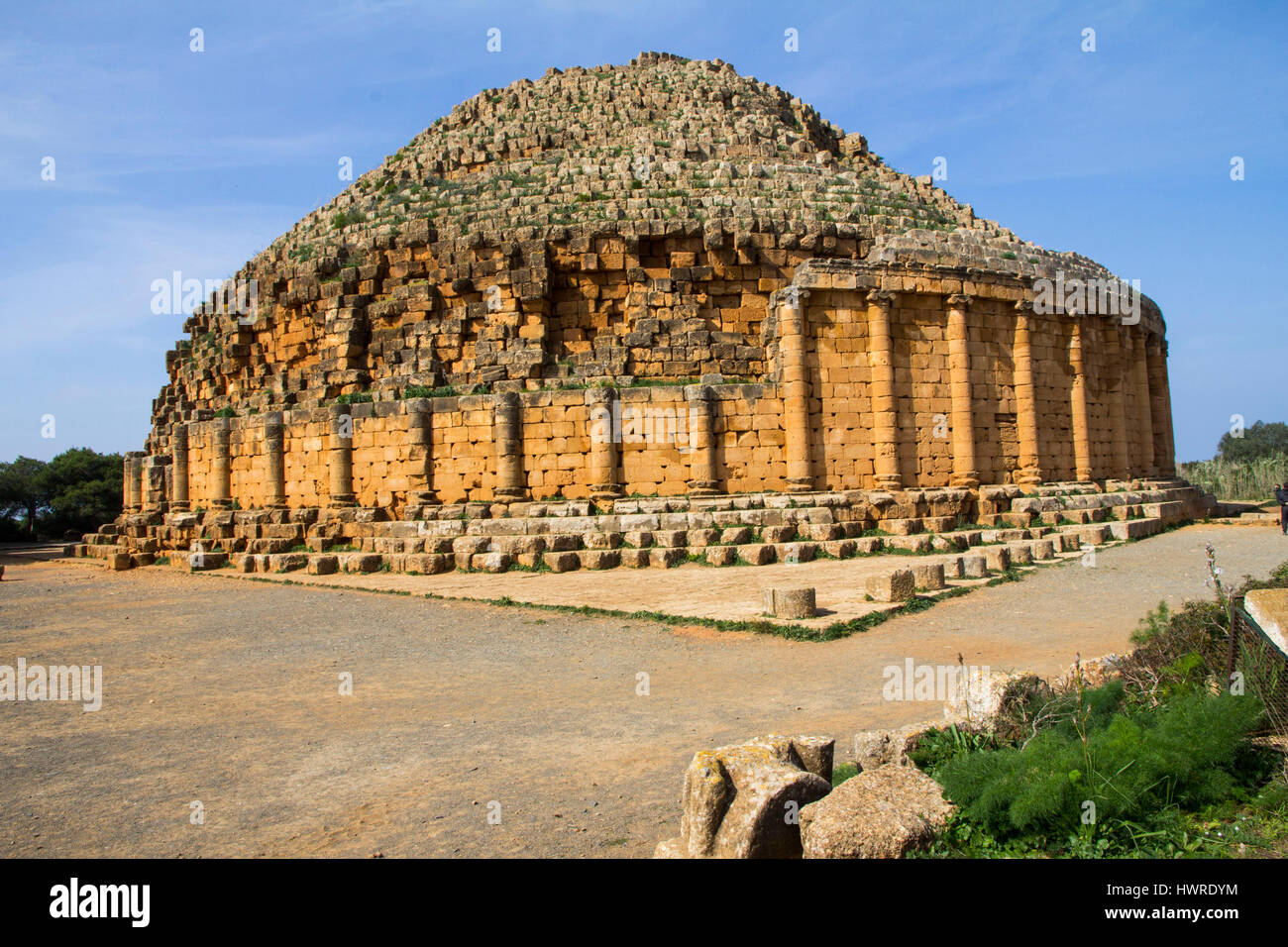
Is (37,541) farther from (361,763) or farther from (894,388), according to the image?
(361,763)

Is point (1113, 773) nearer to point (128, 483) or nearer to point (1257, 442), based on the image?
point (128, 483)

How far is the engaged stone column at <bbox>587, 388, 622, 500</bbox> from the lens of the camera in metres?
19.1

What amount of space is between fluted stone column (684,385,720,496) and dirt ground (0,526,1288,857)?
6.87 metres

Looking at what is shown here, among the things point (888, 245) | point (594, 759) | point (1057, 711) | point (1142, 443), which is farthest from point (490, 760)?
point (1142, 443)

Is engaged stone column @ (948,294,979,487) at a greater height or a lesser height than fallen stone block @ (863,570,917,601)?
greater

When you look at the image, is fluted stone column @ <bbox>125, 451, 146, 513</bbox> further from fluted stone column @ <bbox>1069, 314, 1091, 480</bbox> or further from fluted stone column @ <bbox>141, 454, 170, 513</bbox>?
fluted stone column @ <bbox>1069, 314, 1091, 480</bbox>

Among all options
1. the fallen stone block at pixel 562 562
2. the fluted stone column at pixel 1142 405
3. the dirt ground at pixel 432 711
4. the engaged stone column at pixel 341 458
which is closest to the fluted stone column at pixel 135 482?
the engaged stone column at pixel 341 458

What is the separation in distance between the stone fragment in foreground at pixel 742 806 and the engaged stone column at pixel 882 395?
1571 centimetres

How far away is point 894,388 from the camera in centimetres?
1984

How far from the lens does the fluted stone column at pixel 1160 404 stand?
2730 cm

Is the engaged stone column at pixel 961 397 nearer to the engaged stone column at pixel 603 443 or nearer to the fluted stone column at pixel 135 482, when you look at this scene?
the engaged stone column at pixel 603 443

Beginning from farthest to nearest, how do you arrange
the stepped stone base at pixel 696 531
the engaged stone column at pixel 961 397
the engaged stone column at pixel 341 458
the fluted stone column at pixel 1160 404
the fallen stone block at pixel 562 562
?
the fluted stone column at pixel 1160 404 < the engaged stone column at pixel 341 458 < the engaged stone column at pixel 961 397 < the stepped stone base at pixel 696 531 < the fallen stone block at pixel 562 562

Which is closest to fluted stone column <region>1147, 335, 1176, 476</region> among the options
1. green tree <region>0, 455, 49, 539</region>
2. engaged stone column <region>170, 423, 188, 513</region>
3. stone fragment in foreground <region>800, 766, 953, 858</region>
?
stone fragment in foreground <region>800, 766, 953, 858</region>

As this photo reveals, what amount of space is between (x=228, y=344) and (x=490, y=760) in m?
25.5
